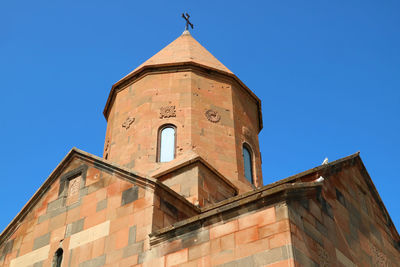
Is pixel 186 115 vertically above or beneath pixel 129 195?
above

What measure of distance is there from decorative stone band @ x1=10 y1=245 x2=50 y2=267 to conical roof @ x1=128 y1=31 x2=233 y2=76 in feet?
22.5

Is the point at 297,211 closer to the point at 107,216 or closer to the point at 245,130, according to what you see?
the point at 107,216

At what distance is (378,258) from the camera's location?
10.1m

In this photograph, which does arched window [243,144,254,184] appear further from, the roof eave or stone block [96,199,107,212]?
stone block [96,199,107,212]

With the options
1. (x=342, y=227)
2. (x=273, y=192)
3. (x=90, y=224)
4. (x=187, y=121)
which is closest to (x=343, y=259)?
(x=342, y=227)

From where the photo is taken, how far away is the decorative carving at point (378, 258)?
9920 mm

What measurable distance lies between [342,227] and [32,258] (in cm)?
588

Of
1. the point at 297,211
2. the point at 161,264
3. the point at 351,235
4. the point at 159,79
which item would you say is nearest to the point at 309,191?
the point at 297,211

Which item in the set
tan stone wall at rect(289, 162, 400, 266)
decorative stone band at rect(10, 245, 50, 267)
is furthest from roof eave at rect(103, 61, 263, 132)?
decorative stone band at rect(10, 245, 50, 267)

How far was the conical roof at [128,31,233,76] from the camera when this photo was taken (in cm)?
1520

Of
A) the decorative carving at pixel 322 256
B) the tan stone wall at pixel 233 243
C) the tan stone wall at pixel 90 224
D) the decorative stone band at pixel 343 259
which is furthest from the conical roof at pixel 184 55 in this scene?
the decorative carving at pixel 322 256

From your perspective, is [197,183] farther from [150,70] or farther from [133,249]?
[150,70]

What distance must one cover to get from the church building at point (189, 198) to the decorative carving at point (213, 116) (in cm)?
3

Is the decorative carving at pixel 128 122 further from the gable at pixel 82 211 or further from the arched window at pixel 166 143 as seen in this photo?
the gable at pixel 82 211
